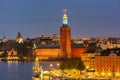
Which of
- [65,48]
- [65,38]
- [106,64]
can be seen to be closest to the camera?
[106,64]

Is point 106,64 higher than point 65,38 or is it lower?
lower

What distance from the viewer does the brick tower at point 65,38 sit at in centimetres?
4391

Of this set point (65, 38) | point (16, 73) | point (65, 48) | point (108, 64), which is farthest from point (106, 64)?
point (65, 48)

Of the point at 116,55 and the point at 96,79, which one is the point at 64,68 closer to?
the point at 116,55

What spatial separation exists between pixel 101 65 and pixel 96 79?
15.1ft

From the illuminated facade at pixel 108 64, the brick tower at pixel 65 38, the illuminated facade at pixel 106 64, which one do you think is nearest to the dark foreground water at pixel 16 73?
the illuminated facade at pixel 106 64

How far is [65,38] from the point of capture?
144ft

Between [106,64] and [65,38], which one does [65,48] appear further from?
[106,64]

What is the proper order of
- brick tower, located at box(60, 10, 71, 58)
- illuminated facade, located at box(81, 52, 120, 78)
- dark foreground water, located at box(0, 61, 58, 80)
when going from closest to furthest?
1. illuminated facade, located at box(81, 52, 120, 78)
2. dark foreground water, located at box(0, 61, 58, 80)
3. brick tower, located at box(60, 10, 71, 58)

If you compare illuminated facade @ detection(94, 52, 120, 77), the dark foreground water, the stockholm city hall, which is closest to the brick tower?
the stockholm city hall

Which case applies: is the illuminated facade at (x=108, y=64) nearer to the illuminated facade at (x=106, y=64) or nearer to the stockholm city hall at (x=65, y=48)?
the illuminated facade at (x=106, y=64)

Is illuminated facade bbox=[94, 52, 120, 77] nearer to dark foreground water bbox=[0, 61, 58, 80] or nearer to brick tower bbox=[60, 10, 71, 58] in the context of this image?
dark foreground water bbox=[0, 61, 58, 80]

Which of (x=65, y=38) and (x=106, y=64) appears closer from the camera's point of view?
(x=106, y=64)

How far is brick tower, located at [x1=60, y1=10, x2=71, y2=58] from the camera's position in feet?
144
